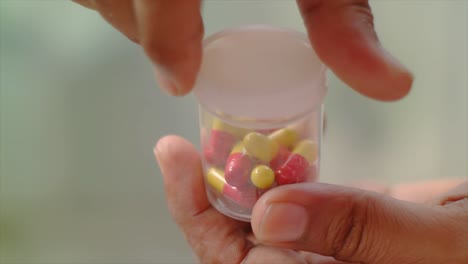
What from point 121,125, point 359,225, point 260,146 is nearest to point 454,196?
point 359,225

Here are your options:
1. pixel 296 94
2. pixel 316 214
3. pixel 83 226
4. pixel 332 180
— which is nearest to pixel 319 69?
pixel 296 94

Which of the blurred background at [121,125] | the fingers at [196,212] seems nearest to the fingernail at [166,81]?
the fingers at [196,212]

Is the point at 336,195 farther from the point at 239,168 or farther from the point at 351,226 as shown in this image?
the point at 239,168

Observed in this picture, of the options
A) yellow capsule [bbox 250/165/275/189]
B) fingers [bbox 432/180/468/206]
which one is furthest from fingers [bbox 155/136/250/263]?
fingers [bbox 432/180/468/206]

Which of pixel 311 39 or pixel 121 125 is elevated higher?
pixel 311 39

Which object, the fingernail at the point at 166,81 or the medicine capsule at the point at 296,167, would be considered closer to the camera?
the fingernail at the point at 166,81

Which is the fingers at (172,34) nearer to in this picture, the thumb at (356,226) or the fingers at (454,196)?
the thumb at (356,226)

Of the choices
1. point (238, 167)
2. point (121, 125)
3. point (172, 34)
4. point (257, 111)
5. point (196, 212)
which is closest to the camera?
point (172, 34)
